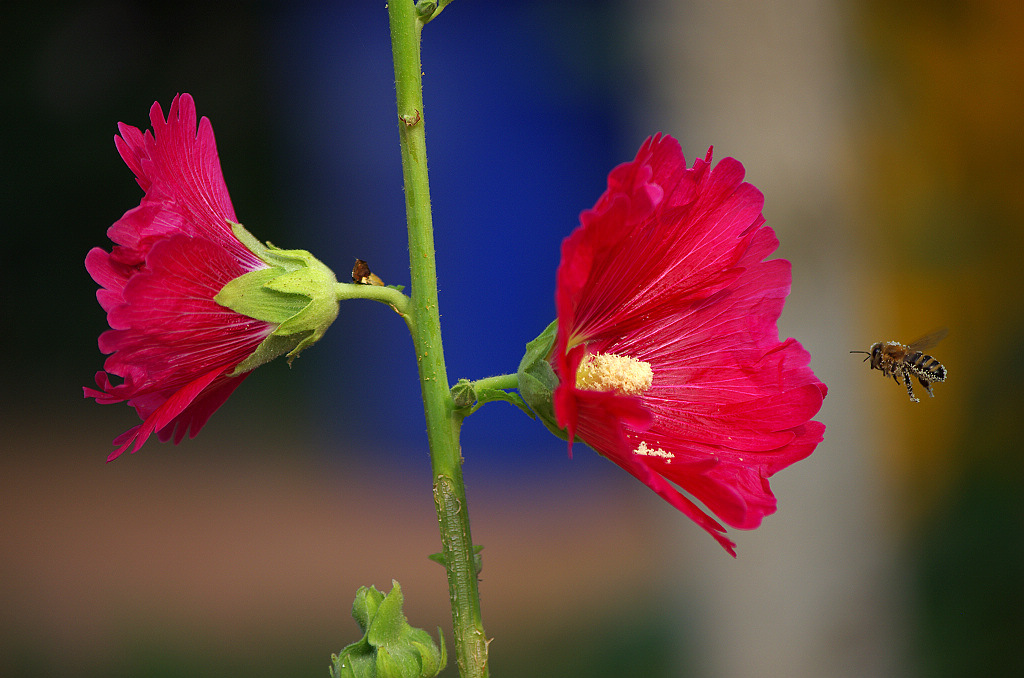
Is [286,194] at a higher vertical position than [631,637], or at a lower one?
higher

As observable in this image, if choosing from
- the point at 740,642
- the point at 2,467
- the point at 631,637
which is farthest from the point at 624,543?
the point at 2,467

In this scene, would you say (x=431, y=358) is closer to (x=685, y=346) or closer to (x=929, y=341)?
(x=685, y=346)

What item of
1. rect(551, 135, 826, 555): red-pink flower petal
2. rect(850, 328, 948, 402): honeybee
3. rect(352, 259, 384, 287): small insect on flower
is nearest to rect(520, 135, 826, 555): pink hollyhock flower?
rect(551, 135, 826, 555): red-pink flower petal

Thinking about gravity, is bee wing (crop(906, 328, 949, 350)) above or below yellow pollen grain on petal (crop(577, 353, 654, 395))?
above

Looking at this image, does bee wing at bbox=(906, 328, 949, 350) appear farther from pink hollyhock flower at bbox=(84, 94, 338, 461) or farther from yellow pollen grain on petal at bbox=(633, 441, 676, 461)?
pink hollyhock flower at bbox=(84, 94, 338, 461)

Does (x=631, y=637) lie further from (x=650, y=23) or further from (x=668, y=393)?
(x=668, y=393)

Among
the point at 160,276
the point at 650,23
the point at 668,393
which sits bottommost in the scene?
the point at 668,393
